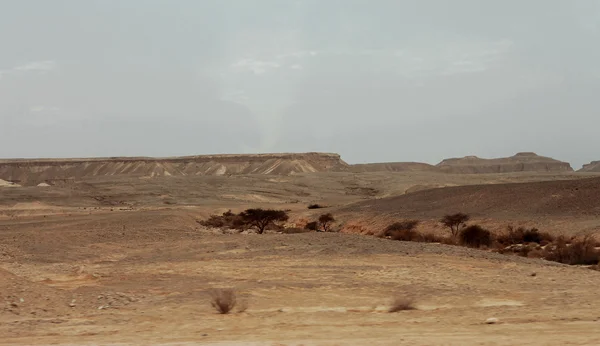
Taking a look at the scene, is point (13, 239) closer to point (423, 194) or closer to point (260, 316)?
point (260, 316)

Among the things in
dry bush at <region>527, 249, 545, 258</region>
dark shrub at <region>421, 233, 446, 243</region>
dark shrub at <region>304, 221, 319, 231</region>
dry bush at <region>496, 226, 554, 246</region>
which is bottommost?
dark shrub at <region>304, 221, 319, 231</region>

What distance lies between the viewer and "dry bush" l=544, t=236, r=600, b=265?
2223 centimetres

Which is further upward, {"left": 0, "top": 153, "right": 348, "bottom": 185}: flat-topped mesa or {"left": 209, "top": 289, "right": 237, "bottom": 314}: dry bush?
{"left": 0, "top": 153, "right": 348, "bottom": 185}: flat-topped mesa

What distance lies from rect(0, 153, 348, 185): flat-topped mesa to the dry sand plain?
126213 millimetres

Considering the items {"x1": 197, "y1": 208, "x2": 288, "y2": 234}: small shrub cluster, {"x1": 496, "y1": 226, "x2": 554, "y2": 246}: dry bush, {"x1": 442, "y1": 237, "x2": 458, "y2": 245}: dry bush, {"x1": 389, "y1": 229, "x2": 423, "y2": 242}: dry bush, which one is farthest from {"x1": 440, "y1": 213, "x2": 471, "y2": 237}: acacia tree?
{"x1": 197, "y1": 208, "x2": 288, "y2": 234}: small shrub cluster

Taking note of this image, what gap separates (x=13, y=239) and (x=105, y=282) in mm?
15611

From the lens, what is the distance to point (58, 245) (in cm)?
2812

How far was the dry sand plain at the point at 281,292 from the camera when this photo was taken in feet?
32.7

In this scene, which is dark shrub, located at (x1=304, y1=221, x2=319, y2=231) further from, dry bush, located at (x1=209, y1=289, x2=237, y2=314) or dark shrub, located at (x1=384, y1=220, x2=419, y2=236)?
dry bush, located at (x1=209, y1=289, x2=237, y2=314)

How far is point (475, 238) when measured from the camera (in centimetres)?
3089

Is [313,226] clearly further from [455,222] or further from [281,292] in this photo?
[281,292]

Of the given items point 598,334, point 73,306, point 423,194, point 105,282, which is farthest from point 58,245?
point 423,194

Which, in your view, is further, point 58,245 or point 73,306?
point 58,245

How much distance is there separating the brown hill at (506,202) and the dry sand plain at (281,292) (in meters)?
3.46
